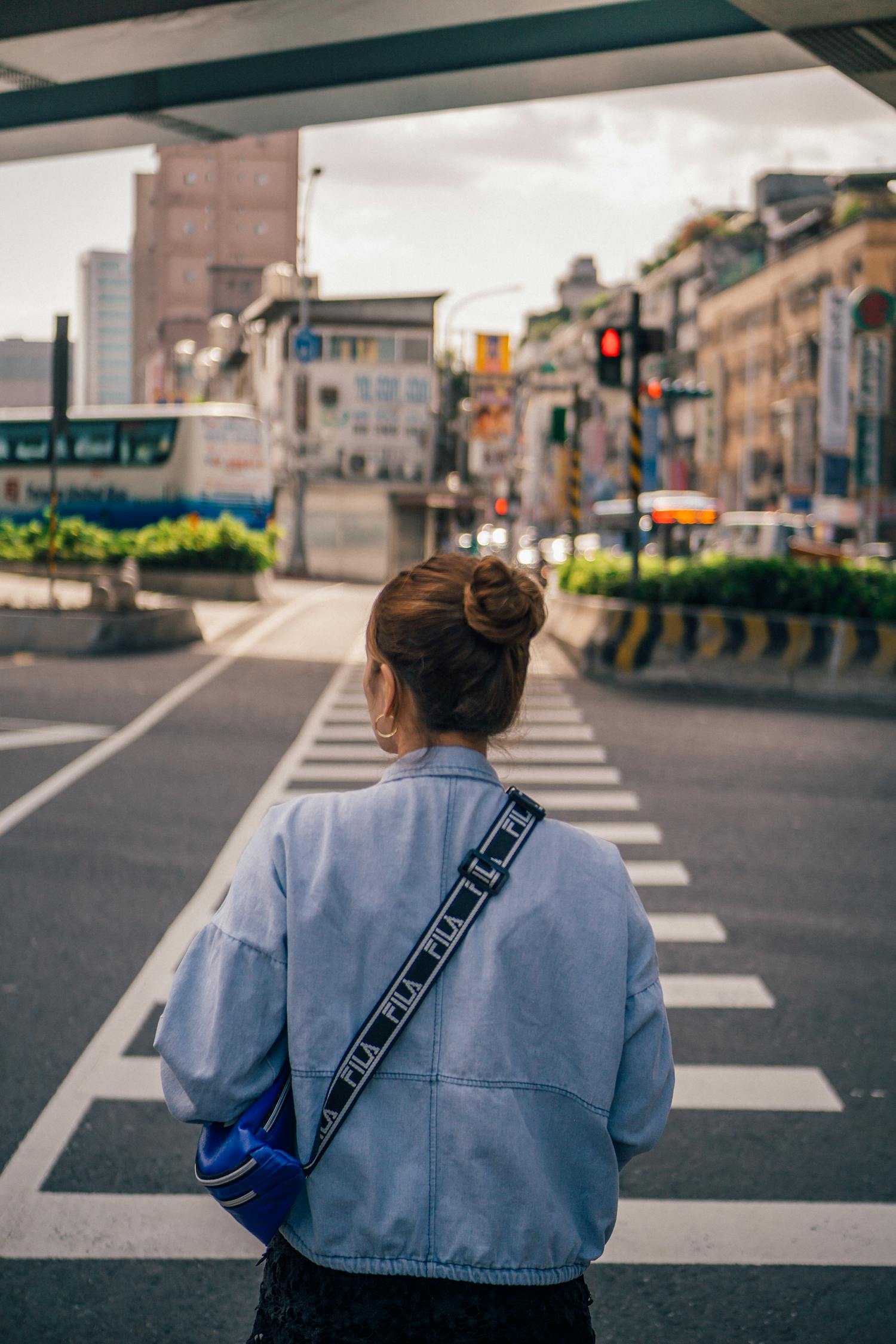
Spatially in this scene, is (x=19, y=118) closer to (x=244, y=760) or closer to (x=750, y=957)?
(x=244, y=760)

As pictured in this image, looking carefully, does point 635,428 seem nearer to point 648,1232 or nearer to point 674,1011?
point 674,1011

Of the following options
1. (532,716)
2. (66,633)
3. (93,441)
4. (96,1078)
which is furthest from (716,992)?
(93,441)

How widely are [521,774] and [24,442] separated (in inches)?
1227

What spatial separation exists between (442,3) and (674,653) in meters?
9.55

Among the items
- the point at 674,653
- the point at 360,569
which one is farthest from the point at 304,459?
the point at 674,653

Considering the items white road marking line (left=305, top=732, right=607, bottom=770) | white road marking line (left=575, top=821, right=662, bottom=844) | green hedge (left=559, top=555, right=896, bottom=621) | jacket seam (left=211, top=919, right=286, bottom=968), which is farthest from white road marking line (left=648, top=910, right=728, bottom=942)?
green hedge (left=559, top=555, right=896, bottom=621)

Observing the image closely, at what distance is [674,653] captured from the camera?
16891 millimetres

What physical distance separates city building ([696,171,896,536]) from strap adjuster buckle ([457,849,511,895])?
1714 inches

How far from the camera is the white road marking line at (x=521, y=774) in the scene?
10.9 m

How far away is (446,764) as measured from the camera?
78.7 inches

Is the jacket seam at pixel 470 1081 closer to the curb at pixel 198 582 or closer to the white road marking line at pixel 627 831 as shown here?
the white road marking line at pixel 627 831

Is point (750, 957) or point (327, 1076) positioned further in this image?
point (750, 957)

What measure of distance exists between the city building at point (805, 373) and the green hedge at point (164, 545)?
69.4ft

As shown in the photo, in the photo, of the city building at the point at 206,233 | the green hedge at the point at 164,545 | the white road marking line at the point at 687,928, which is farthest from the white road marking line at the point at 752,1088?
the city building at the point at 206,233
